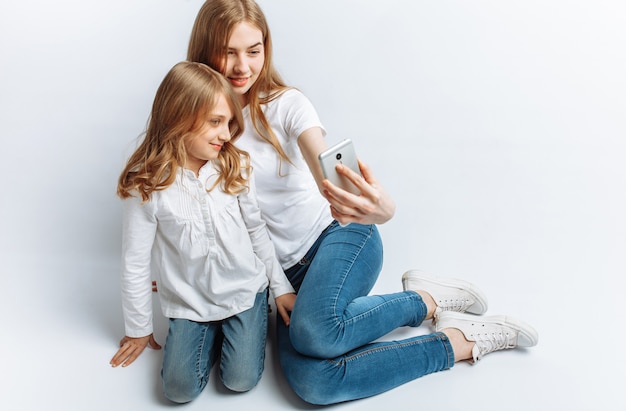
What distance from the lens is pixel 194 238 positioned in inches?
67.4

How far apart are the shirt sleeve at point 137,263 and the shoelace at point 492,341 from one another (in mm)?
830

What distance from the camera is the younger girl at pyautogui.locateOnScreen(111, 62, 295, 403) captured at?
168 centimetres

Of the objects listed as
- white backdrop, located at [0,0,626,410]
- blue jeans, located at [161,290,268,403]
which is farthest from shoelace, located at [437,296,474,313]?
blue jeans, located at [161,290,268,403]

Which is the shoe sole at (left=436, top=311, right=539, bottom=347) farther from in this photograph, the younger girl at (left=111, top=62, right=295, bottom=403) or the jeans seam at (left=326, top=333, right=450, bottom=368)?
the younger girl at (left=111, top=62, right=295, bottom=403)

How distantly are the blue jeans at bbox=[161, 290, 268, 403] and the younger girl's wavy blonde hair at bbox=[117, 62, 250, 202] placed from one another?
0.34m

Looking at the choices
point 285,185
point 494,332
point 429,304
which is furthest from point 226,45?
point 494,332

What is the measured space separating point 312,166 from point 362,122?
0.77m

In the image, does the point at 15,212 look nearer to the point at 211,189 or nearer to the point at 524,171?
the point at 211,189

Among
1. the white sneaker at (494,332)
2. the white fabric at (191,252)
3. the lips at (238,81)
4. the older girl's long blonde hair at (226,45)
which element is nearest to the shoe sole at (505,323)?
the white sneaker at (494,332)

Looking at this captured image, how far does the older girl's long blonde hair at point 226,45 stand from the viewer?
5.75 ft

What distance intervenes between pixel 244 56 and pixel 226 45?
51 millimetres

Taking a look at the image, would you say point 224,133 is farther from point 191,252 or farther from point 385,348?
point 385,348

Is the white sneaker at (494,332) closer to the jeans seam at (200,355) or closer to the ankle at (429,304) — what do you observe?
the ankle at (429,304)

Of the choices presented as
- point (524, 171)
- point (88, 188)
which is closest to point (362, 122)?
point (524, 171)
